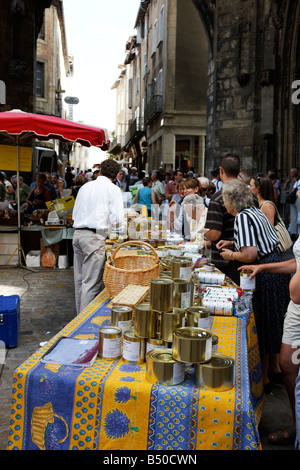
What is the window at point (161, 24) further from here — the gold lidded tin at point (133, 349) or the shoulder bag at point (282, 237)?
the gold lidded tin at point (133, 349)

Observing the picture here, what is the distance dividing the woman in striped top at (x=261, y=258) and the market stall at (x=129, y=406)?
1699mm

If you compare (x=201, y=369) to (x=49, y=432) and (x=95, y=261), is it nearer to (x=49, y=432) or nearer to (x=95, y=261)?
(x=49, y=432)

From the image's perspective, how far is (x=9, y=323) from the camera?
5.09 meters

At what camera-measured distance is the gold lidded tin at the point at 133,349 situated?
226cm

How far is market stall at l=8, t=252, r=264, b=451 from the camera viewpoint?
1.98m

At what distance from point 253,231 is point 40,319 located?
342cm

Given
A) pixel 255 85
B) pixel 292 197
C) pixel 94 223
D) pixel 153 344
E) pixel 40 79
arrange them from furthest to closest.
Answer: pixel 40 79
pixel 255 85
pixel 292 197
pixel 94 223
pixel 153 344

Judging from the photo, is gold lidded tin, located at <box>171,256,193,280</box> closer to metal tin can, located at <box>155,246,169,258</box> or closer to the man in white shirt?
metal tin can, located at <box>155,246,169,258</box>

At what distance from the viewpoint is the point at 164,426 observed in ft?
6.71

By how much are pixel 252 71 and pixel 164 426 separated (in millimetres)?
12635

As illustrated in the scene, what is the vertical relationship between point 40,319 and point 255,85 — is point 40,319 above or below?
below

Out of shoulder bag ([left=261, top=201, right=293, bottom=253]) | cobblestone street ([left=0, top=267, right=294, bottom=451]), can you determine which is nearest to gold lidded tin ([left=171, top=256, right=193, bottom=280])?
cobblestone street ([left=0, top=267, right=294, bottom=451])

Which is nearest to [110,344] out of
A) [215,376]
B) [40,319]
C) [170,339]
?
[170,339]

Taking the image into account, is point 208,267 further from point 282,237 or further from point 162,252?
point 282,237
